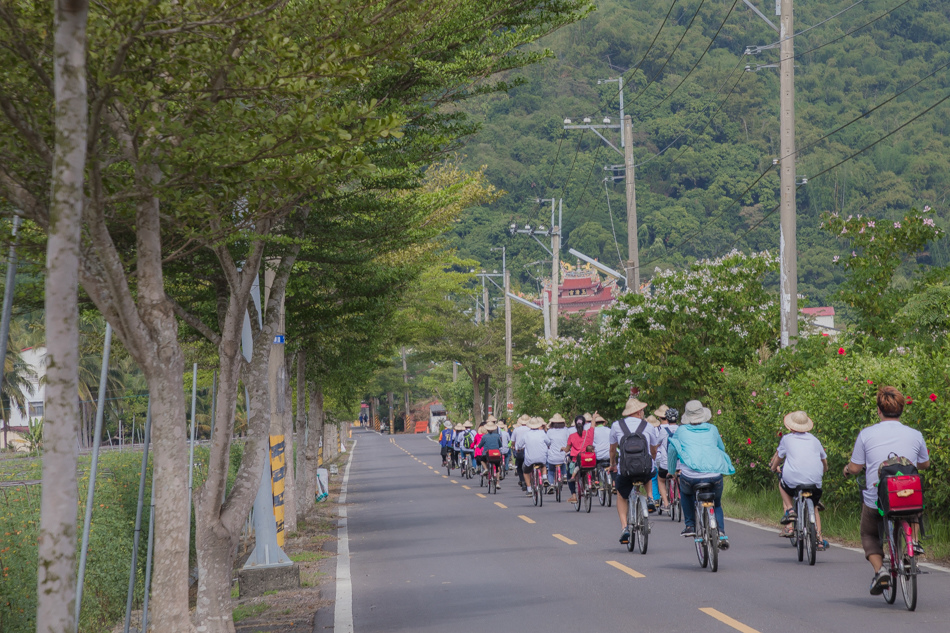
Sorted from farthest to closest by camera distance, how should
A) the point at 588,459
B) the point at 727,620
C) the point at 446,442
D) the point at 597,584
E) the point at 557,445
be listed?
the point at 446,442 → the point at 557,445 → the point at 588,459 → the point at 597,584 → the point at 727,620

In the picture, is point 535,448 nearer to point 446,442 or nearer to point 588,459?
point 588,459

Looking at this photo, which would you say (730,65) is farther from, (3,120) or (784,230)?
(3,120)

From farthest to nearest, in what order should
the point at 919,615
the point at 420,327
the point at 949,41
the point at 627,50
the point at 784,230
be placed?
1. the point at 627,50
2. the point at 949,41
3. the point at 420,327
4. the point at 784,230
5. the point at 919,615

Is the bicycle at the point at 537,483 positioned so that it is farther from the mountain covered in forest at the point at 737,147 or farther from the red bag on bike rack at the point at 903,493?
the mountain covered in forest at the point at 737,147

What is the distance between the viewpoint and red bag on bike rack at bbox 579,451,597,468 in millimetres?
20656

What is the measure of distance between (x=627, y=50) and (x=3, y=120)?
455 ft

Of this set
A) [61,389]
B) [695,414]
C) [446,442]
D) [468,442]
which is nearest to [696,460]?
[695,414]

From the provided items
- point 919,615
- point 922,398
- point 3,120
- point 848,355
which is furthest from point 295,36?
point 848,355

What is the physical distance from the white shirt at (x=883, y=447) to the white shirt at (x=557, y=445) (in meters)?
13.8

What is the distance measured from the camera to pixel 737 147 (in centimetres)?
10144

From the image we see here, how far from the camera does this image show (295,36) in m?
8.04

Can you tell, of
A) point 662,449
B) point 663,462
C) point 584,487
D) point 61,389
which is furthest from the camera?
point 584,487

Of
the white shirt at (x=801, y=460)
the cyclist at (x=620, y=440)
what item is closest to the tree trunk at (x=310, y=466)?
the cyclist at (x=620, y=440)

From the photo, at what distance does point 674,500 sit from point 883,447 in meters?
9.94
